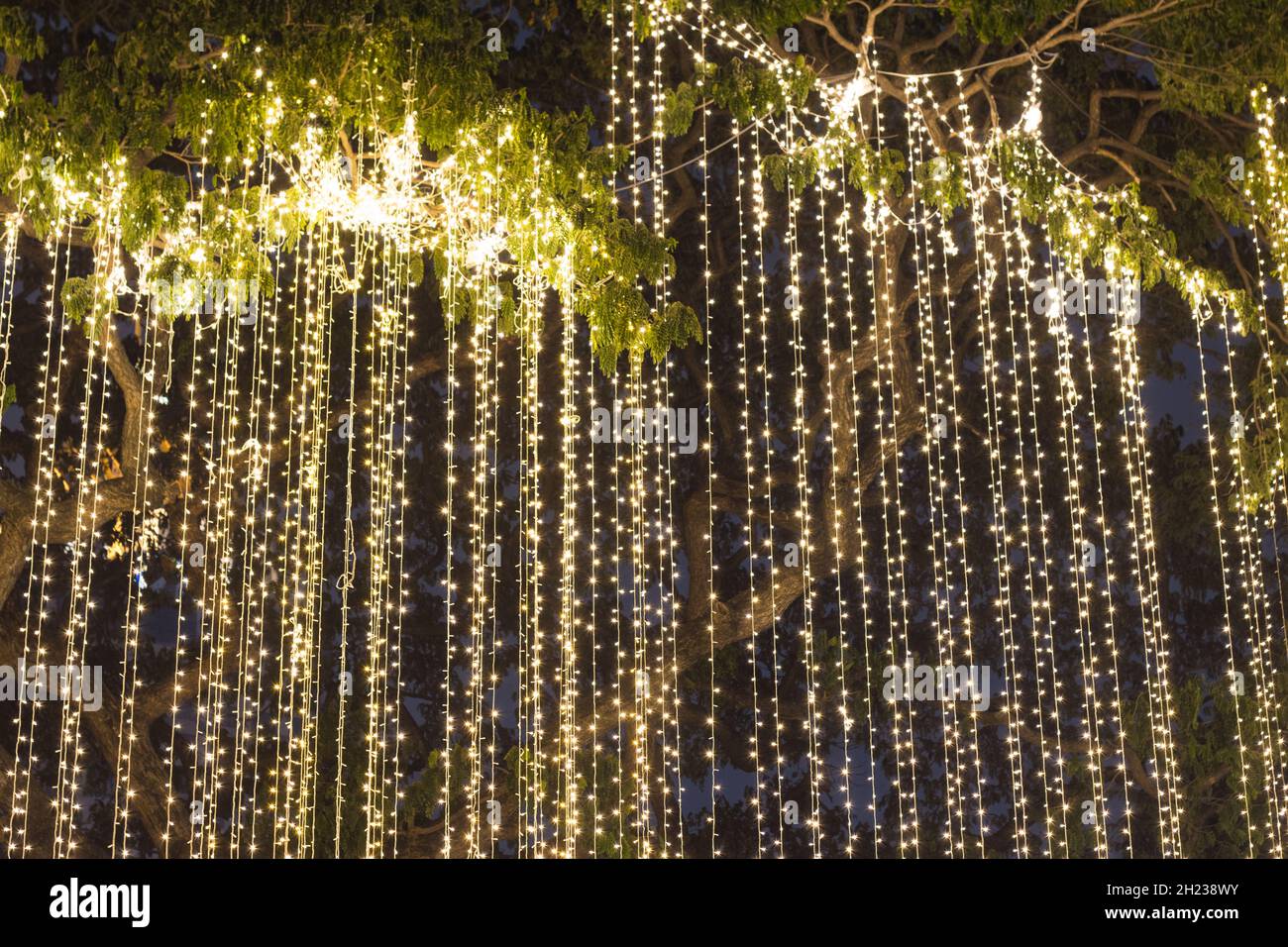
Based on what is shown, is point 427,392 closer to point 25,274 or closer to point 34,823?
point 25,274

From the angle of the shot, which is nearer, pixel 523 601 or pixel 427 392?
pixel 523 601

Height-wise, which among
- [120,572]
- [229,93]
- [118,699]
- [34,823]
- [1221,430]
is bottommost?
[34,823]

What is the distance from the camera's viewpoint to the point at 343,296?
7.98 meters

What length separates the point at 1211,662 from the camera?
870 cm

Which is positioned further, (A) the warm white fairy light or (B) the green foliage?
(A) the warm white fairy light

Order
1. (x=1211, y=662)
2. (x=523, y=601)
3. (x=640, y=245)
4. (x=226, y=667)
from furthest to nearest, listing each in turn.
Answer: (x=1211, y=662), (x=226, y=667), (x=523, y=601), (x=640, y=245)

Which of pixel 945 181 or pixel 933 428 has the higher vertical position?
pixel 945 181

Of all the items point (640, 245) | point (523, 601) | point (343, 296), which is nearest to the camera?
point (640, 245)

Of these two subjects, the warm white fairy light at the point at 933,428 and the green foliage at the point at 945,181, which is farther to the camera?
the warm white fairy light at the point at 933,428

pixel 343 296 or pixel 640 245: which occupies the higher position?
pixel 343 296

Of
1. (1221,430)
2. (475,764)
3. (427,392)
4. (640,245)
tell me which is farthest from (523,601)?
(1221,430)

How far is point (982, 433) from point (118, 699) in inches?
187

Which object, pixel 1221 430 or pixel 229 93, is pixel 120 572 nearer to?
pixel 229 93

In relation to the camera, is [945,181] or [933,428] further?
[933,428]
